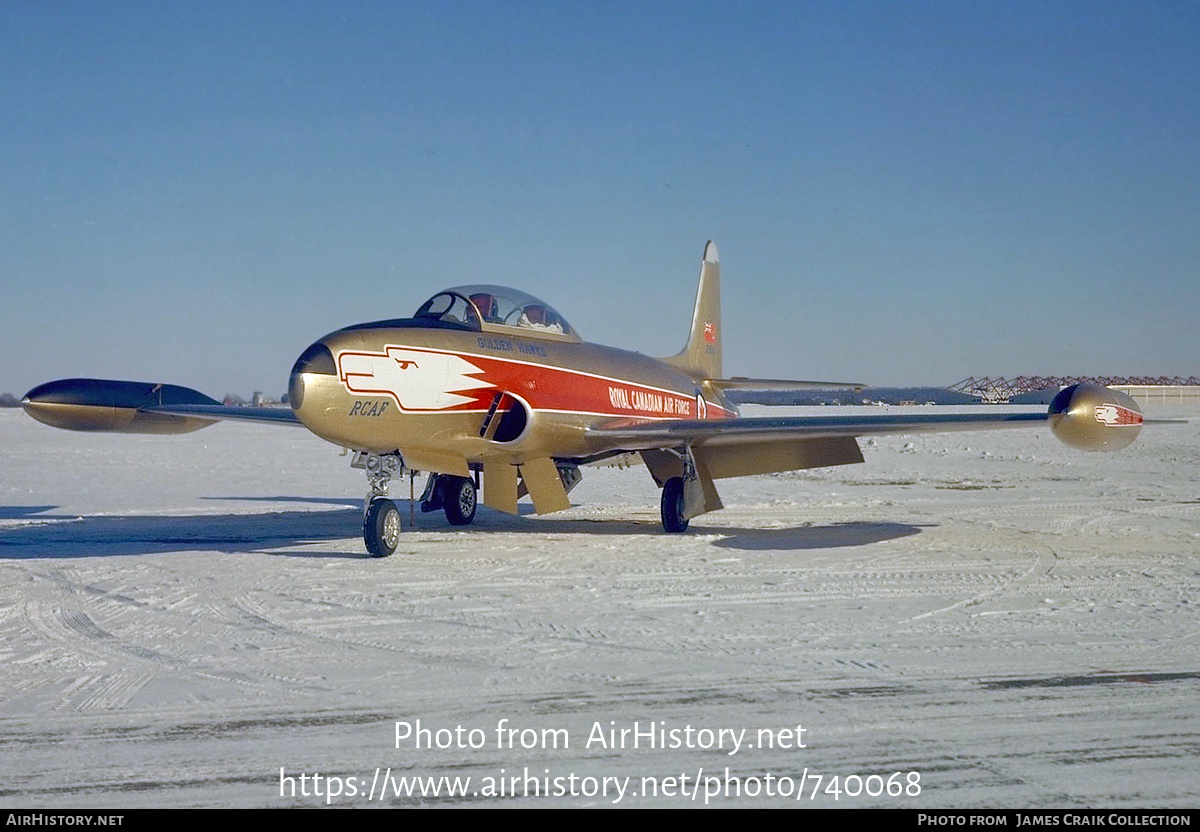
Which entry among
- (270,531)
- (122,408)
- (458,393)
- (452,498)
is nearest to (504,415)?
(458,393)

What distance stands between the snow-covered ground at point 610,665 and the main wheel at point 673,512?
15.9 inches

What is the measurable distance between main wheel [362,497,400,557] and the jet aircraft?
0.06 feet

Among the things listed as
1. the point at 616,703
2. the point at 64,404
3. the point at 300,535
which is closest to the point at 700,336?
the point at 300,535

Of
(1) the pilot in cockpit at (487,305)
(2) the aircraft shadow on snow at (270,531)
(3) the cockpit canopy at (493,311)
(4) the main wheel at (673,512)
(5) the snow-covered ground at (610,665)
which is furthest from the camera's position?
(4) the main wheel at (673,512)

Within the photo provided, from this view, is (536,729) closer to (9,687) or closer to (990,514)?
(9,687)

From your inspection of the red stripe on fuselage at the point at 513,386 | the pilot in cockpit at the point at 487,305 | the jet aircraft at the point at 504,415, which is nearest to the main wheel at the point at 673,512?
the jet aircraft at the point at 504,415

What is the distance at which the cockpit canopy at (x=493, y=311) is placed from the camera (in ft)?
37.5

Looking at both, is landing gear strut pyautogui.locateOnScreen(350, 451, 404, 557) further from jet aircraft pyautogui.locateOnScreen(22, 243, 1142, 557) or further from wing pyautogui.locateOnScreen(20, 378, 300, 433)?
wing pyautogui.locateOnScreen(20, 378, 300, 433)

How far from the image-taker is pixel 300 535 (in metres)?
12.5

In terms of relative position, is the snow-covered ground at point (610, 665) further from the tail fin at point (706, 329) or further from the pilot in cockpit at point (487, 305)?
the tail fin at point (706, 329)

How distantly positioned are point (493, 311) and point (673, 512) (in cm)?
360

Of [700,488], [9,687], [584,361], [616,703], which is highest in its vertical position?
[584,361]

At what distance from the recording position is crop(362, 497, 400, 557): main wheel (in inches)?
400

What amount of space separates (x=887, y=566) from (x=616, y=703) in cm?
521
